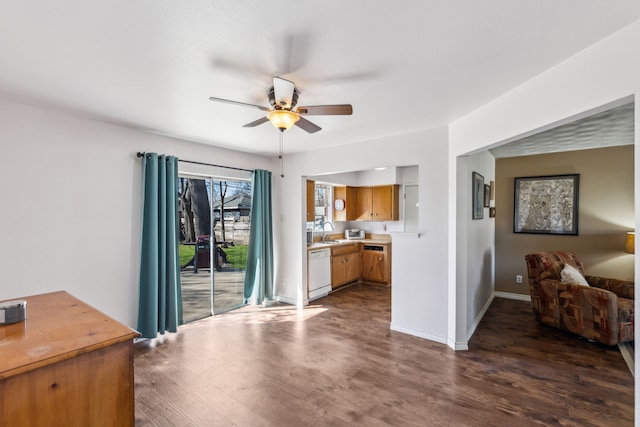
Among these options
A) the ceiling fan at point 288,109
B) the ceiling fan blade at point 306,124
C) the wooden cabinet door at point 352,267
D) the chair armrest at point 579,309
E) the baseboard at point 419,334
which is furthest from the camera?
the wooden cabinet door at point 352,267

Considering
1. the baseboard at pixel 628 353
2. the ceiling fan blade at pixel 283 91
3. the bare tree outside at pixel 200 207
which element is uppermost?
the ceiling fan blade at pixel 283 91

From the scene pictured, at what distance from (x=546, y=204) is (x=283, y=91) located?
4682 mm

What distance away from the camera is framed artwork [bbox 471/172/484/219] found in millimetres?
3406

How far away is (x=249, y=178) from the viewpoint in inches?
181

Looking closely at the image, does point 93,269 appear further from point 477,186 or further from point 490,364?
point 477,186

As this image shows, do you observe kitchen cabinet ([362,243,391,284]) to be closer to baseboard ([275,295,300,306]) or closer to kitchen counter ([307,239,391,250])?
kitchen counter ([307,239,391,250])

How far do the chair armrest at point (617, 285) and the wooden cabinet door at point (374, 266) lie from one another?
296cm

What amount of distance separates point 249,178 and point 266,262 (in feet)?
4.55

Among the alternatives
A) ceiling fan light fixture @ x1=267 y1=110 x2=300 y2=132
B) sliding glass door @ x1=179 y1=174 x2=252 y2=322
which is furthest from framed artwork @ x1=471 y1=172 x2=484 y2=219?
sliding glass door @ x1=179 y1=174 x2=252 y2=322

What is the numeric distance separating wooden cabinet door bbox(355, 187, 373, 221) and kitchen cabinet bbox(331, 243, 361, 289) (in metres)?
0.63

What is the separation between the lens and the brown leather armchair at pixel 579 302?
3.07 metres

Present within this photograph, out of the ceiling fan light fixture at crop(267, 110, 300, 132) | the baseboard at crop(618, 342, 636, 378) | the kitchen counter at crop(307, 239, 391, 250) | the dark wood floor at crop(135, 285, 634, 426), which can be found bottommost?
the dark wood floor at crop(135, 285, 634, 426)

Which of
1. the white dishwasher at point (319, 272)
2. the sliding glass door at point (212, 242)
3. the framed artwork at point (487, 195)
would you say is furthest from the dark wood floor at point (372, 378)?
the framed artwork at point (487, 195)

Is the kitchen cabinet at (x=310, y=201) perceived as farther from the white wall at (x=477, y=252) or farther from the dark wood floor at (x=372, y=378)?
the white wall at (x=477, y=252)
